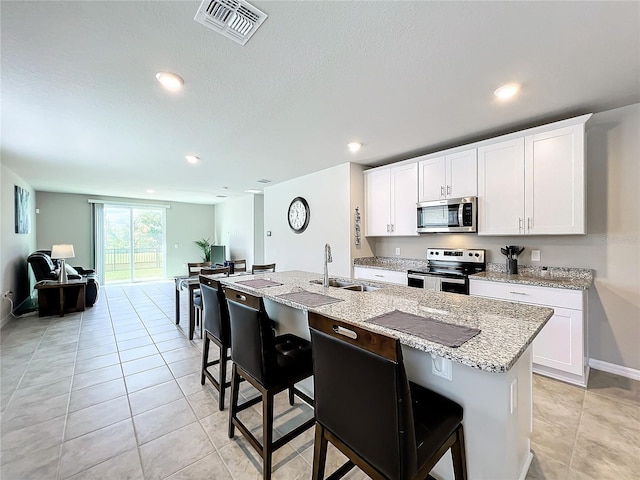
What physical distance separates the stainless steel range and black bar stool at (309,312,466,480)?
6.85 feet

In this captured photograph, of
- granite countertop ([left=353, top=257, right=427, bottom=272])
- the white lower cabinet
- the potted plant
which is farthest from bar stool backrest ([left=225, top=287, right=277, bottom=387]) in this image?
the potted plant

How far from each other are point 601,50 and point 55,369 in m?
5.20

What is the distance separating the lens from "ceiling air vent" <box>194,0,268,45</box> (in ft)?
4.45

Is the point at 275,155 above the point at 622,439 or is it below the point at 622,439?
above

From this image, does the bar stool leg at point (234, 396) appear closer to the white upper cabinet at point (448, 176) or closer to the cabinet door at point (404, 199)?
the cabinet door at point (404, 199)

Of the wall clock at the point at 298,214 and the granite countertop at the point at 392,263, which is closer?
the granite countertop at the point at 392,263

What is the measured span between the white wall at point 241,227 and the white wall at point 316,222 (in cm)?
119

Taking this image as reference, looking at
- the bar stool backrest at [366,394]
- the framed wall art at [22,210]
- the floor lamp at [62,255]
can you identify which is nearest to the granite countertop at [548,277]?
the bar stool backrest at [366,394]

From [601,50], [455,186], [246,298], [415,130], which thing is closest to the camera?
[246,298]

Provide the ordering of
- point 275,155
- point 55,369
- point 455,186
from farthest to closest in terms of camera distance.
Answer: point 275,155, point 455,186, point 55,369

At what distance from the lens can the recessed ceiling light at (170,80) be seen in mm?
1934

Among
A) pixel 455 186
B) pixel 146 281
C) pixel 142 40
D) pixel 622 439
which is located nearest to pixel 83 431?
pixel 142 40

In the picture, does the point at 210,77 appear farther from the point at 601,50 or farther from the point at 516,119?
the point at 516,119

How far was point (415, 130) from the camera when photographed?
3020 mm
